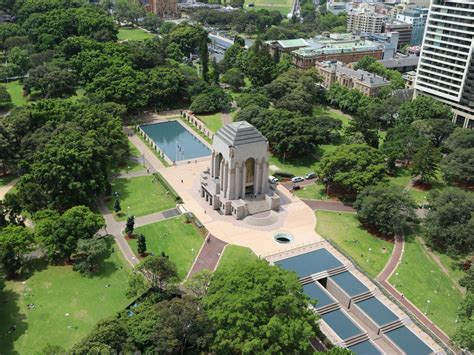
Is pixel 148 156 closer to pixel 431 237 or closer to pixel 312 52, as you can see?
pixel 431 237

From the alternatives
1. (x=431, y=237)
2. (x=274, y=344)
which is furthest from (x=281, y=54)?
(x=274, y=344)

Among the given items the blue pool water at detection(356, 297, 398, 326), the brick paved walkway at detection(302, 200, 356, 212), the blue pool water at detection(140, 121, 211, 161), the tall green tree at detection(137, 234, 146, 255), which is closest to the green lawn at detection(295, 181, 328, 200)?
the brick paved walkway at detection(302, 200, 356, 212)

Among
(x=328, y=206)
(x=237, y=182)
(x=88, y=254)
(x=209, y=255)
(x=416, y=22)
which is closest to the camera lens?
(x=88, y=254)

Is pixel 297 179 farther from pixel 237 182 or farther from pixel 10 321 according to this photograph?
pixel 10 321

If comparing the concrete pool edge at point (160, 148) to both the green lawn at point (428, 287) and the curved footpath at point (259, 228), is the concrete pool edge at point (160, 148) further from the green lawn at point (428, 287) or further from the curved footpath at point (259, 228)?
the green lawn at point (428, 287)

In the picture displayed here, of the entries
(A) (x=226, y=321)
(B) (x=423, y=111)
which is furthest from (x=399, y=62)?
(A) (x=226, y=321)

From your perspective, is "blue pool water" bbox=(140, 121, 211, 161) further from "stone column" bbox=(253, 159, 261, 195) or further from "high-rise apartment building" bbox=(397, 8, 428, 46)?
"high-rise apartment building" bbox=(397, 8, 428, 46)
